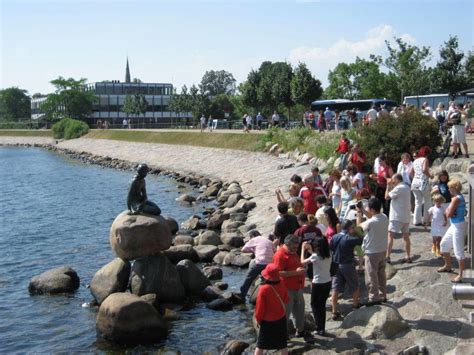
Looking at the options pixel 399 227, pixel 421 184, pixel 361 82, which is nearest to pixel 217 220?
pixel 421 184

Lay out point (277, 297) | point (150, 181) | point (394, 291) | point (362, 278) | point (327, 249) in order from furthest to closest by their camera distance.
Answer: point (150, 181), point (362, 278), point (394, 291), point (327, 249), point (277, 297)

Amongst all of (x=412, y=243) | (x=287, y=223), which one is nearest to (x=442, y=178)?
(x=412, y=243)

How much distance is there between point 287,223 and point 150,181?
30.8m

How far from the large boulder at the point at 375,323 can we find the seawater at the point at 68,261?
8.37 ft

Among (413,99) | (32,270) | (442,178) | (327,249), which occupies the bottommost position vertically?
(32,270)

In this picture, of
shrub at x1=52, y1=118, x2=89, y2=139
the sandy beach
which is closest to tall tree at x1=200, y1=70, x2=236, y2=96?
shrub at x1=52, y1=118, x2=89, y2=139

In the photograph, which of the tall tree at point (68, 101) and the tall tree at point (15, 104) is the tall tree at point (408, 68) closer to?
the tall tree at point (68, 101)

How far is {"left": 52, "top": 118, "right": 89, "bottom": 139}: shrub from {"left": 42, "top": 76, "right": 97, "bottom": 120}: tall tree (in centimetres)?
2412

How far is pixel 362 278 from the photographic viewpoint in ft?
41.0

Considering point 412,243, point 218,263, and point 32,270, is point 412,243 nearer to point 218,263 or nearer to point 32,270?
point 218,263

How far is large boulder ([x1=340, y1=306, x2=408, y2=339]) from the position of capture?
9.84m

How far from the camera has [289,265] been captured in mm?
9938

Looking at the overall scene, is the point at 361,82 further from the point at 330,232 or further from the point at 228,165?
the point at 330,232

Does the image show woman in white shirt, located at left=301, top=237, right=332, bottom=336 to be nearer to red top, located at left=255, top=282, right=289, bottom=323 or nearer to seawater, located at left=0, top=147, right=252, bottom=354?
red top, located at left=255, top=282, right=289, bottom=323
